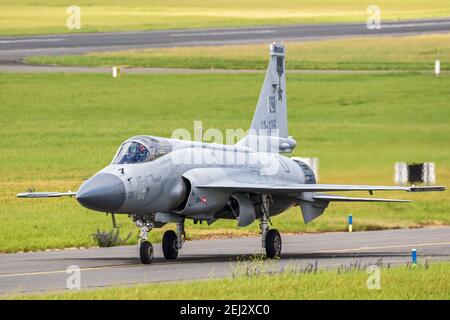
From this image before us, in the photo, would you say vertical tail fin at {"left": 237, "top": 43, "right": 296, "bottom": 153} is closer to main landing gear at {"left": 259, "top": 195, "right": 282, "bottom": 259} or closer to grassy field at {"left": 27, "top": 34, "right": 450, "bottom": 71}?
main landing gear at {"left": 259, "top": 195, "right": 282, "bottom": 259}

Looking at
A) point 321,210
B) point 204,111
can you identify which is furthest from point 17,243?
point 204,111

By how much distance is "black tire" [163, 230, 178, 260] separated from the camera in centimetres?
2744

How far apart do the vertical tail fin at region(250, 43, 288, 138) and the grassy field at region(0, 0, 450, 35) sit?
5683 centimetres

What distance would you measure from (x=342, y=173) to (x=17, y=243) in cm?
866

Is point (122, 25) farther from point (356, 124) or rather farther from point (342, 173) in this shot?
point (342, 173)

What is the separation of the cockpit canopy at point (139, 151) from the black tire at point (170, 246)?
2.13 m

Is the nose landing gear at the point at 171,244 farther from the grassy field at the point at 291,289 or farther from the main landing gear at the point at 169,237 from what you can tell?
the grassy field at the point at 291,289

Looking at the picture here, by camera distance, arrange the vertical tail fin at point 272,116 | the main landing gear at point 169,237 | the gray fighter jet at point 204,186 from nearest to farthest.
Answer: the gray fighter jet at point 204,186 < the main landing gear at point 169,237 < the vertical tail fin at point 272,116

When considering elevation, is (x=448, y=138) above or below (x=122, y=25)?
below

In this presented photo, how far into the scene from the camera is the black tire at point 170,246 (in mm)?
27438

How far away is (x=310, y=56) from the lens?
73.8 m

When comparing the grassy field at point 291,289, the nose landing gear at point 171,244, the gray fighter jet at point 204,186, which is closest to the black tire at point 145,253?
the gray fighter jet at point 204,186

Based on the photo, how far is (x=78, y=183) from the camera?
41.4 metres

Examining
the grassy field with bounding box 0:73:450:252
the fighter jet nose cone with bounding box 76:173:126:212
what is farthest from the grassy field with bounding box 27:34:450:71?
the fighter jet nose cone with bounding box 76:173:126:212
